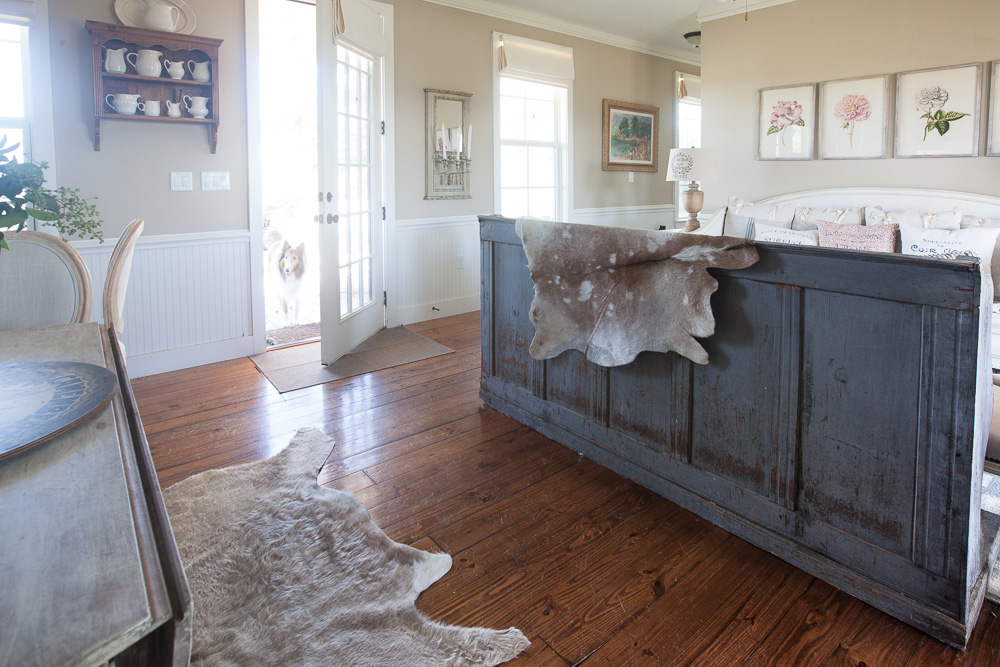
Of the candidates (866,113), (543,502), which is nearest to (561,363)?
(543,502)

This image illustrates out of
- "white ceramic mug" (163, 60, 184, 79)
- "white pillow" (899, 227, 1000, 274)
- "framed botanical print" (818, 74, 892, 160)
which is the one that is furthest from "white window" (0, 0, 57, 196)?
"framed botanical print" (818, 74, 892, 160)

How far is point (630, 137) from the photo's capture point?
249 inches

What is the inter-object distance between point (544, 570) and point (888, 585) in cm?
90

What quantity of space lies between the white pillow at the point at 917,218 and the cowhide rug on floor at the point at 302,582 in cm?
350

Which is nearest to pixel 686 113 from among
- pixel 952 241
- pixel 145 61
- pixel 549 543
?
pixel 952 241

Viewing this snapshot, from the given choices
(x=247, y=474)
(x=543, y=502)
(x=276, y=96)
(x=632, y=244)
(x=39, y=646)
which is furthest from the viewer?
(x=276, y=96)

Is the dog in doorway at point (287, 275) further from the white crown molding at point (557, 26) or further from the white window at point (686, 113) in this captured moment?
the white window at point (686, 113)

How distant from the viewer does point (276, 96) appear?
19.6ft

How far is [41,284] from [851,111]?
488 centimetres

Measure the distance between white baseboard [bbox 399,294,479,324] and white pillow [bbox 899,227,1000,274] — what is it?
3156 mm

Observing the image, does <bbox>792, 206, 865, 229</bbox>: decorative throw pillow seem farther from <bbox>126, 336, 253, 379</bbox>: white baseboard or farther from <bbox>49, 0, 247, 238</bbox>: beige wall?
<bbox>126, 336, 253, 379</bbox>: white baseboard

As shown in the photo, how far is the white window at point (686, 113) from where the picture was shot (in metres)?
6.82

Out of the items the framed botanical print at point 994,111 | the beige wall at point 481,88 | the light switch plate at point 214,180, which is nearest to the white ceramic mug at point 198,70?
the light switch plate at point 214,180

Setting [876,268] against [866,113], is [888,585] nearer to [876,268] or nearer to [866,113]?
[876,268]
